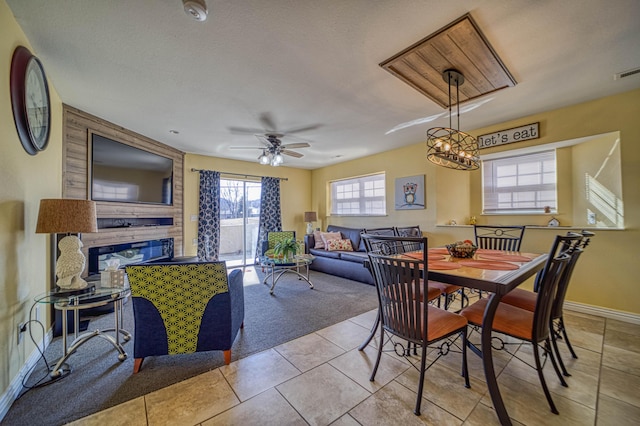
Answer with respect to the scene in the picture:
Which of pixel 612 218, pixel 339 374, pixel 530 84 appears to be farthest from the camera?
pixel 612 218

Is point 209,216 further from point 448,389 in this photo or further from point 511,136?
point 511,136

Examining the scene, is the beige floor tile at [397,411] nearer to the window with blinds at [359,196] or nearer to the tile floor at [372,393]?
the tile floor at [372,393]

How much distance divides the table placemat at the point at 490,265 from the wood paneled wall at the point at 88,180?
4264mm

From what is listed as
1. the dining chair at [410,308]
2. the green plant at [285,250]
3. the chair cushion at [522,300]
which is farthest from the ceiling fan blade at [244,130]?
the chair cushion at [522,300]

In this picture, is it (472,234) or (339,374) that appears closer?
(339,374)

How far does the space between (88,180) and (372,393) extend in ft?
13.2

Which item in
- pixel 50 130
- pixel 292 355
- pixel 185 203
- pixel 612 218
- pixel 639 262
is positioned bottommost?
pixel 292 355

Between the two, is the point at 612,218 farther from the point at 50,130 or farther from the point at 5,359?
the point at 50,130

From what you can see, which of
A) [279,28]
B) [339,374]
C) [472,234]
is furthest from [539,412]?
[279,28]

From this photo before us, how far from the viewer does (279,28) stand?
1719 millimetres

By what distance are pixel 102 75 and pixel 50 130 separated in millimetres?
793

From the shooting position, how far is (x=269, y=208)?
6.11 metres

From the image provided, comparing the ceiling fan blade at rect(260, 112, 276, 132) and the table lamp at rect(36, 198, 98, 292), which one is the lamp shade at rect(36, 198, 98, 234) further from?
the ceiling fan blade at rect(260, 112, 276, 132)

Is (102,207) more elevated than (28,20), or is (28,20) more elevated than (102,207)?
(28,20)
